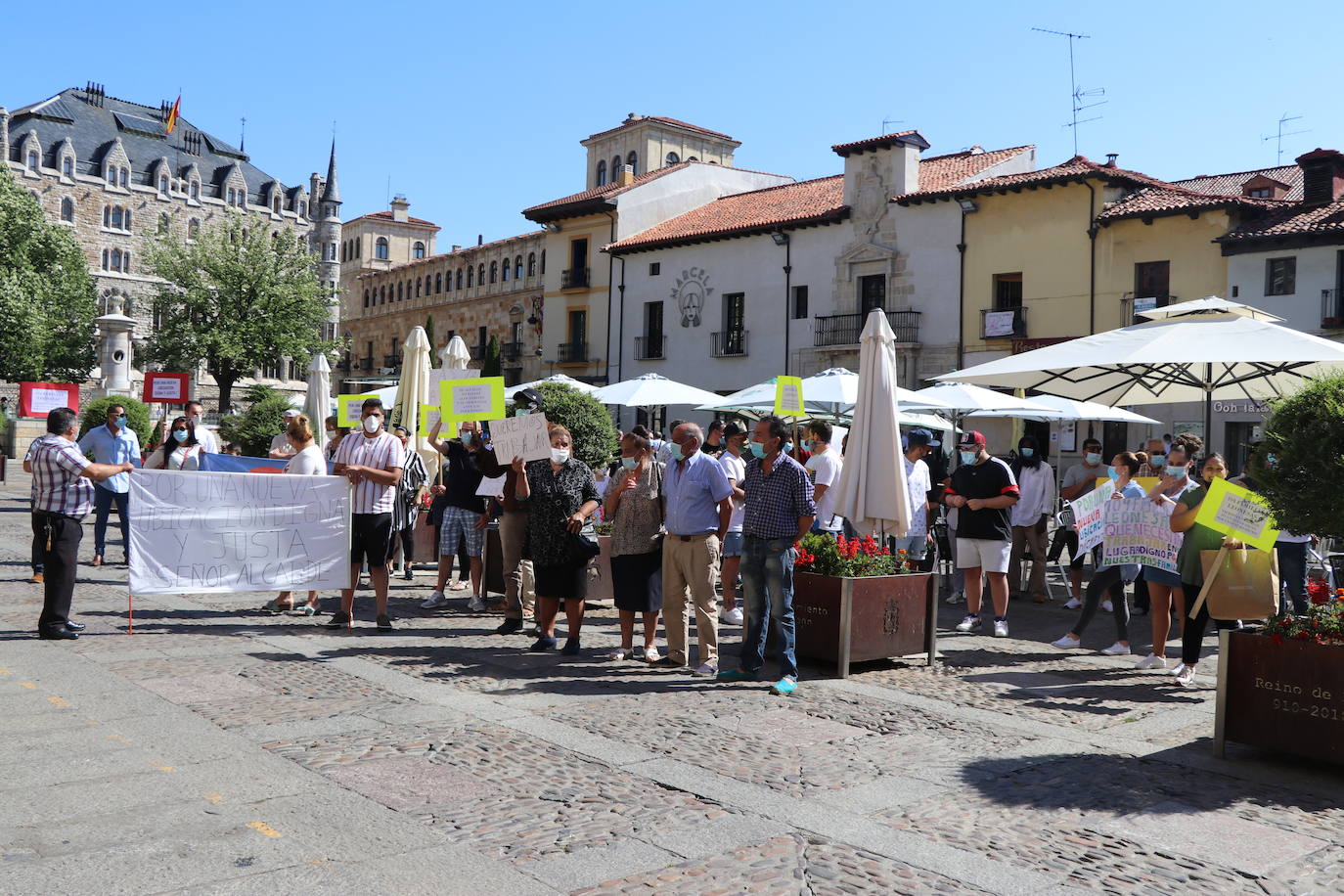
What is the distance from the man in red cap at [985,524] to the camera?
10.2 metres

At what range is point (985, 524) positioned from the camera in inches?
408

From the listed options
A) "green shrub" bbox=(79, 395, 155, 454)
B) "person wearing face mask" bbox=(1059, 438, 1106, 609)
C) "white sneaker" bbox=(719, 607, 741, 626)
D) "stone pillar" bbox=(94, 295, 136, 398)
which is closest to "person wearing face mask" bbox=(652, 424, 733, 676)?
"white sneaker" bbox=(719, 607, 741, 626)

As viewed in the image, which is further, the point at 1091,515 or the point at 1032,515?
the point at 1032,515

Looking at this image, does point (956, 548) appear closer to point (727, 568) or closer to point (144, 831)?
point (727, 568)

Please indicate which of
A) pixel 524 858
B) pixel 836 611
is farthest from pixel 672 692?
pixel 524 858

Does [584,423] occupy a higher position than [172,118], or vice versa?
[172,118]

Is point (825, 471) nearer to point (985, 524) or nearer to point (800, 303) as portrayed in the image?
point (985, 524)

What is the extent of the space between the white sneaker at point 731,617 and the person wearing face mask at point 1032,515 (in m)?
3.47

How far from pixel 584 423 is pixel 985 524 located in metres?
6.23

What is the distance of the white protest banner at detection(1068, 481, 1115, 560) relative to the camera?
987cm

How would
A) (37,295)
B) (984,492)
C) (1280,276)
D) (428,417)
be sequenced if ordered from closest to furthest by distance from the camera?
(984,492) < (428,417) < (1280,276) < (37,295)

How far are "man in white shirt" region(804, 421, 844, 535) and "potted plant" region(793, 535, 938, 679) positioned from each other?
6.37ft

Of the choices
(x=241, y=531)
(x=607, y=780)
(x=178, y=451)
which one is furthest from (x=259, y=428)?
(x=607, y=780)

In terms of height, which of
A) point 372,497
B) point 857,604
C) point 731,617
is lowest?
point 731,617
